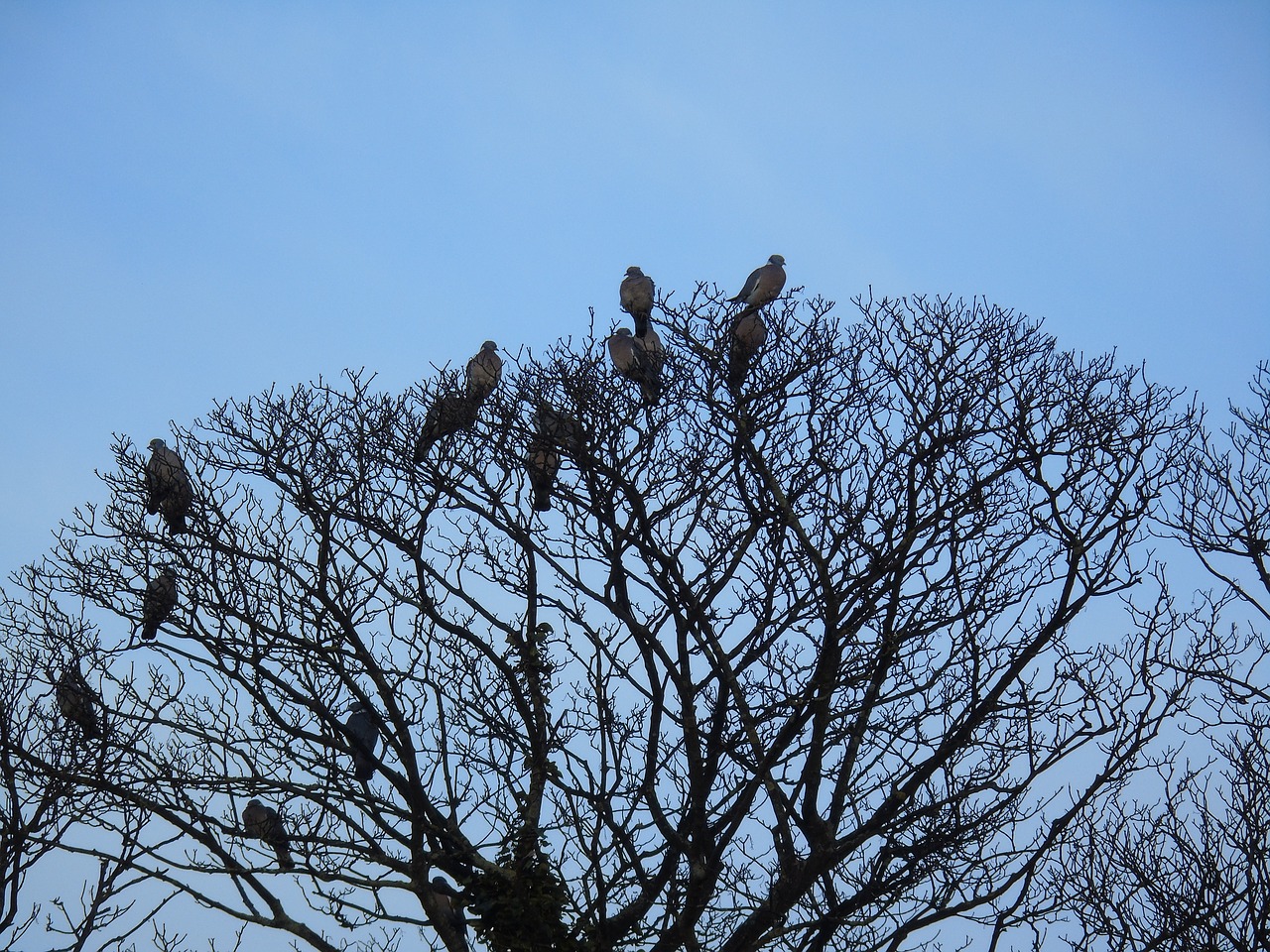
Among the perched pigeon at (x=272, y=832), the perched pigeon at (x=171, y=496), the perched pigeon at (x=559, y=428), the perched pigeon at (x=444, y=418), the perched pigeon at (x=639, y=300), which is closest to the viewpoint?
the perched pigeon at (x=272, y=832)

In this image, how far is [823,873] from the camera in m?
8.16

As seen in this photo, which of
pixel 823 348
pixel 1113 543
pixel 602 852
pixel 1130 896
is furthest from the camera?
pixel 1130 896

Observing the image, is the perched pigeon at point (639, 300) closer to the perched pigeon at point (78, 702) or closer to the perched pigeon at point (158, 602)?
the perched pigeon at point (158, 602)

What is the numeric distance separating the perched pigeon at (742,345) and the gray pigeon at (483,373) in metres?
1.79

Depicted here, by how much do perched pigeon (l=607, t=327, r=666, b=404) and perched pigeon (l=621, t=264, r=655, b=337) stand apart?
0.57m

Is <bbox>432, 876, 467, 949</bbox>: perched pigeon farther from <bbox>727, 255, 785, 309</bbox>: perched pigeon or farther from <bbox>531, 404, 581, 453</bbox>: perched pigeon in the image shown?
<bbox>727, 255, 785, 309</bbox>: perched pigeon

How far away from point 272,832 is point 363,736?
1122 millimetres

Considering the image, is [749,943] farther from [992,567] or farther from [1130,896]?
→ [1130,896]

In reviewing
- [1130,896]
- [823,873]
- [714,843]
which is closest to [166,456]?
[714,843]

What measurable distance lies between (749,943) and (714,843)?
2.04 ft

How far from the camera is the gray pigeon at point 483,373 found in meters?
9.45

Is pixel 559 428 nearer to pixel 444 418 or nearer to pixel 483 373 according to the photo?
pixel 444 418

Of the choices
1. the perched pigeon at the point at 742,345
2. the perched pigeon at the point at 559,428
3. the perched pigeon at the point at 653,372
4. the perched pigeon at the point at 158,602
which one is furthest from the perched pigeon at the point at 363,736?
the perched pigeon at the point at 742,345

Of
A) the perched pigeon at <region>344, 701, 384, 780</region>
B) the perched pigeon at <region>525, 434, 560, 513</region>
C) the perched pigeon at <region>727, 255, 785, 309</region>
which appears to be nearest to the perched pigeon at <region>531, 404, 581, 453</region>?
the perched pigeon at <region>525, 434, 560, 513</region>
